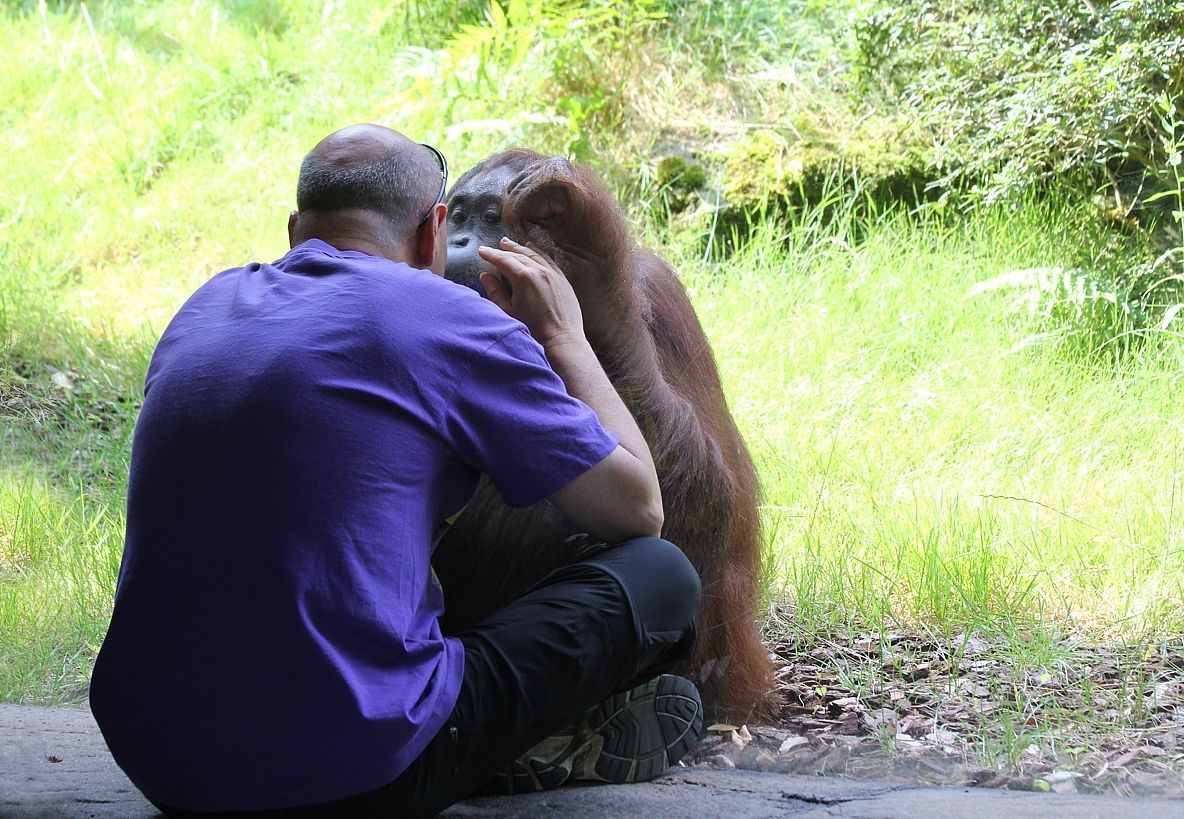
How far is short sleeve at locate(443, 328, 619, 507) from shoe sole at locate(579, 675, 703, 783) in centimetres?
53

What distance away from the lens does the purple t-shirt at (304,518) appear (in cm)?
152

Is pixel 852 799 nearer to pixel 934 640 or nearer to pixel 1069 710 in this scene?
pixel 1069 710

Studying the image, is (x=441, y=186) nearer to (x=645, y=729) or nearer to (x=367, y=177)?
(x=367, y=177)

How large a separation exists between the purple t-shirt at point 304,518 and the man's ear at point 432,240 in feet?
0.85

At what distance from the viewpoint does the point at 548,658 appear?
1.75 metres

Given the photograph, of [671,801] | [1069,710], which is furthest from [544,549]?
[1069,710]

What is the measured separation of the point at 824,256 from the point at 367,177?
10.9 ft

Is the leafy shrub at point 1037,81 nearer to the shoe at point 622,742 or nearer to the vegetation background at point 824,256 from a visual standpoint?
the vegetation background at point 824,256

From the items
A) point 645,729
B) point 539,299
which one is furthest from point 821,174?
point 645,729

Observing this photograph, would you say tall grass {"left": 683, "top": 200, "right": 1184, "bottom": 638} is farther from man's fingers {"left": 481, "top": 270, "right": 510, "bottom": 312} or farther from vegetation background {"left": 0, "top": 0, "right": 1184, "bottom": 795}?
man's fingers {"left": 481, "top": 270, "right": 510, "bottom": 312}

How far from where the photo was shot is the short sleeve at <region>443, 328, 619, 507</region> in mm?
1605

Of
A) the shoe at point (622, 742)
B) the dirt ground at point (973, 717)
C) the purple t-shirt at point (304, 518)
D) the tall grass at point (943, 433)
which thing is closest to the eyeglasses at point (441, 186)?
the purple t-shirt at point (304, 518)

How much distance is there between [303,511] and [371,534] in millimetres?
88

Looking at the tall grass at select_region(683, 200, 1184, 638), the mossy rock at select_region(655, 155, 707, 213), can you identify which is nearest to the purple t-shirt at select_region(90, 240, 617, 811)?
the tall grass at select_region(683, 200, 1184, 638)
